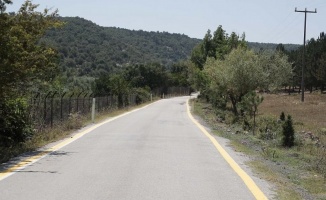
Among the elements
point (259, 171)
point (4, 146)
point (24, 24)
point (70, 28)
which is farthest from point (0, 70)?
point (70, 28)

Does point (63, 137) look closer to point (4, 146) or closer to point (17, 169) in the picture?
point (4, 146)

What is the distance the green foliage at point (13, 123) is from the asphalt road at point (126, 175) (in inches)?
62.7

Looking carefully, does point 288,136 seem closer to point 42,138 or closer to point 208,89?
point 42,138

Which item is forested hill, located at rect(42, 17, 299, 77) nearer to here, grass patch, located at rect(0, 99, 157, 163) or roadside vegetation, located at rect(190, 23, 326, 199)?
roadside vegetation, located at rect(190, 23, 326, 199)

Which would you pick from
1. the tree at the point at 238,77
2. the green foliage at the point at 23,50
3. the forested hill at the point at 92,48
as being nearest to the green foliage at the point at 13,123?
the green foliage at the point at 23,50

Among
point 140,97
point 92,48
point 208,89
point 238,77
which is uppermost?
point 92,48

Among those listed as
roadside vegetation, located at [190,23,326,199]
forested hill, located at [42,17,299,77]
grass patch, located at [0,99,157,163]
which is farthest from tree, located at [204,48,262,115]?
A: forested hill, located at [42,17,299,77]

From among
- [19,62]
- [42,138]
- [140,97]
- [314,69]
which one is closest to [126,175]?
[19,62]

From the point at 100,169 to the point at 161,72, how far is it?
349 feet

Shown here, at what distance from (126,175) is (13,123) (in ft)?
19.8

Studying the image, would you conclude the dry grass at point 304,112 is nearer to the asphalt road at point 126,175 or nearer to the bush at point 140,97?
the bush at point 140,97

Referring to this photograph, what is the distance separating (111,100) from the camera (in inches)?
1601

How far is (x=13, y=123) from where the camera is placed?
13305mm

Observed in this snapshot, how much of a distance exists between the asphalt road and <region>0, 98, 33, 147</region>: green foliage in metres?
1.59
